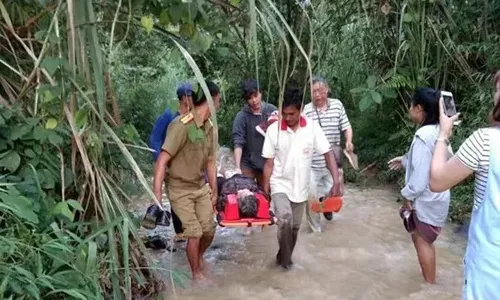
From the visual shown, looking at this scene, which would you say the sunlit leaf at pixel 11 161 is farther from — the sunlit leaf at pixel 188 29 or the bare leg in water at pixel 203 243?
the bare leg in water at pixel 203 243

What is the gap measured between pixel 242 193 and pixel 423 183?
4.30 ft

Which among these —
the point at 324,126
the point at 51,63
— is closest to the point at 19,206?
the point at 51,63

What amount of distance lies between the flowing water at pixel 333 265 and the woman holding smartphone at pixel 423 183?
1.71 ft

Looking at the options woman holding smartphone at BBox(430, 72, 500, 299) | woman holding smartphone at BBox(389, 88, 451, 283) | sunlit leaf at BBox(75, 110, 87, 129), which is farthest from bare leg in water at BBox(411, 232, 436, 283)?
sunlit leaf at BBox(75, 110, 87, 129)

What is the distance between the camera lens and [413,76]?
699 cm

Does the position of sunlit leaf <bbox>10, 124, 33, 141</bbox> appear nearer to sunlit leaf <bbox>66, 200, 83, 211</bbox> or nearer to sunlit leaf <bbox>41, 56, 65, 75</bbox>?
sunlit leaf <bbox>66, 200, 83, 211</bbox>

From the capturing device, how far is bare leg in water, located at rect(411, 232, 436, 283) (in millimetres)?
4512

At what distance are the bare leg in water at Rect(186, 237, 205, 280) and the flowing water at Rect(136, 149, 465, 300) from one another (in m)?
0.09

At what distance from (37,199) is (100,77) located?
91 centimetres

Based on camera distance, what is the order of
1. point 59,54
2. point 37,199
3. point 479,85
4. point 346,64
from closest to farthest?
point 59,54, point 37,199, point 479,85, point 346,64

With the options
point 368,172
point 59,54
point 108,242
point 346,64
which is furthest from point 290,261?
point 346,64

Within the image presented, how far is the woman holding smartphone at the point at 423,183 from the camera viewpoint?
4250mm

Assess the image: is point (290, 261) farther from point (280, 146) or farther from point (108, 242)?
point (108, 242)

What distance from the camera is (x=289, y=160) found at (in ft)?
16.1
